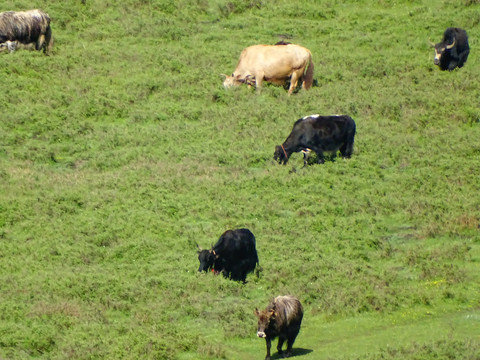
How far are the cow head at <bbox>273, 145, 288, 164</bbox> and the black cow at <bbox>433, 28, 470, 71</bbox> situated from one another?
10.5 m

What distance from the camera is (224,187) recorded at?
2356 centimetres

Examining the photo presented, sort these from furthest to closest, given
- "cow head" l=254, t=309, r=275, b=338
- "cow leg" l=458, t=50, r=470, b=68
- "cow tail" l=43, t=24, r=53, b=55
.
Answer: "cow tail" l=43, t=24, r=53, b=55 → "cow leg" l=458, t=50, r=470, b=68 → "cow head" l=254, t=309, r=275, b=338

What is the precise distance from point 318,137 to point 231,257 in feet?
23.7

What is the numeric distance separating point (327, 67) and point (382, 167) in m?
9.33

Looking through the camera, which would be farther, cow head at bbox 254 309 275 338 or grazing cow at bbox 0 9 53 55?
grazing cow at bbox 0 9 53 55

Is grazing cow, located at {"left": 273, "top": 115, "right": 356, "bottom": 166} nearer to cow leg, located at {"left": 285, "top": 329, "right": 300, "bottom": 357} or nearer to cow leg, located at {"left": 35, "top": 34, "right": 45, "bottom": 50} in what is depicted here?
cow leg, located at {"left": 285, "top": 329, "right": 300, "bottom": 357}

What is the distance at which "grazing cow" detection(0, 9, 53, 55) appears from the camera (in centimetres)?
3183

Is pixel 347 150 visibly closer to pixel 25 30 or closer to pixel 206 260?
pixel 206 260

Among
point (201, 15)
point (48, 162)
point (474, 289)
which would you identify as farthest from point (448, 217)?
point (201, 15)

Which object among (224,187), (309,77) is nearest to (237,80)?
(309,77)

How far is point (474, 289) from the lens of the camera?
1792 cm

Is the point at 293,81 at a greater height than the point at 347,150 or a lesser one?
greater

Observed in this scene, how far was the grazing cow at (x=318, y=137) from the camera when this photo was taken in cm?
2489

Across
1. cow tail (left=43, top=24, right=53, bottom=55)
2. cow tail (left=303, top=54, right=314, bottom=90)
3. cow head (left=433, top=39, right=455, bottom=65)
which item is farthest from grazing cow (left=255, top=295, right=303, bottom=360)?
cow tail (left=43, top=24, right=53, bottom=55)
